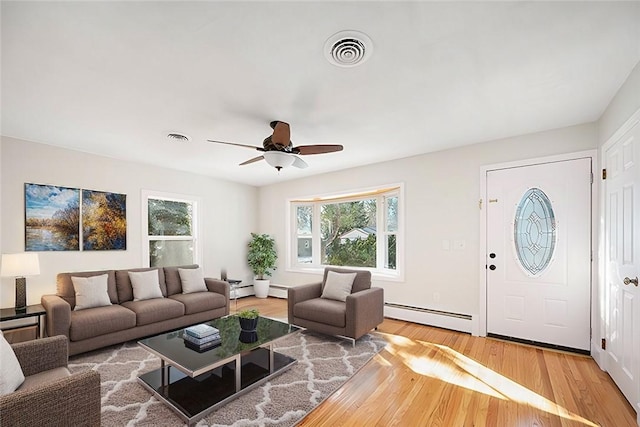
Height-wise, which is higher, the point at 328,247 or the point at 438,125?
the point at 438,125

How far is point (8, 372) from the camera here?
1508 millimetres

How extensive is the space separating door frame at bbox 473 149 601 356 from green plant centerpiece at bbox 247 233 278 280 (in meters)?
3.78

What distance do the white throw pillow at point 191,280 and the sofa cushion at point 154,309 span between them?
43 cm

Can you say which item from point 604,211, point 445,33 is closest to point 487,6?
point 445,33

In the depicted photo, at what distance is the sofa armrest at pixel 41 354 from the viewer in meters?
1.79

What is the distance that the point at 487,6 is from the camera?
1.55 metres

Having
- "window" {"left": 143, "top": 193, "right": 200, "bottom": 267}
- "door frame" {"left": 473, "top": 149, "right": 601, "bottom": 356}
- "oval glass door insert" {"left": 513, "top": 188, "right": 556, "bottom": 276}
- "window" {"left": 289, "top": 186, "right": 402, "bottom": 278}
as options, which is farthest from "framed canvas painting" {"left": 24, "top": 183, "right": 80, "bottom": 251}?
"oval glass door insert" {"left": 513, "top": 188, "right": 556, "bottom": 276}

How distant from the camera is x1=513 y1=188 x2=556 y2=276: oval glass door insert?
3.38 metres

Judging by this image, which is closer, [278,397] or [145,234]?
[278,397]

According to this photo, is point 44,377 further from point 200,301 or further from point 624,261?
point 624,261

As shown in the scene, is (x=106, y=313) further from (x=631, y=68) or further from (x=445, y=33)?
(x=631, y=68)

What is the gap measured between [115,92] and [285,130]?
4.59ft

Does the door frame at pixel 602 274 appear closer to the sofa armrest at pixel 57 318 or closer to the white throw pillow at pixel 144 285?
the white throw pillow at pixel 144 285

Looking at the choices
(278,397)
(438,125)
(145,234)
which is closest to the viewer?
(278,397)
